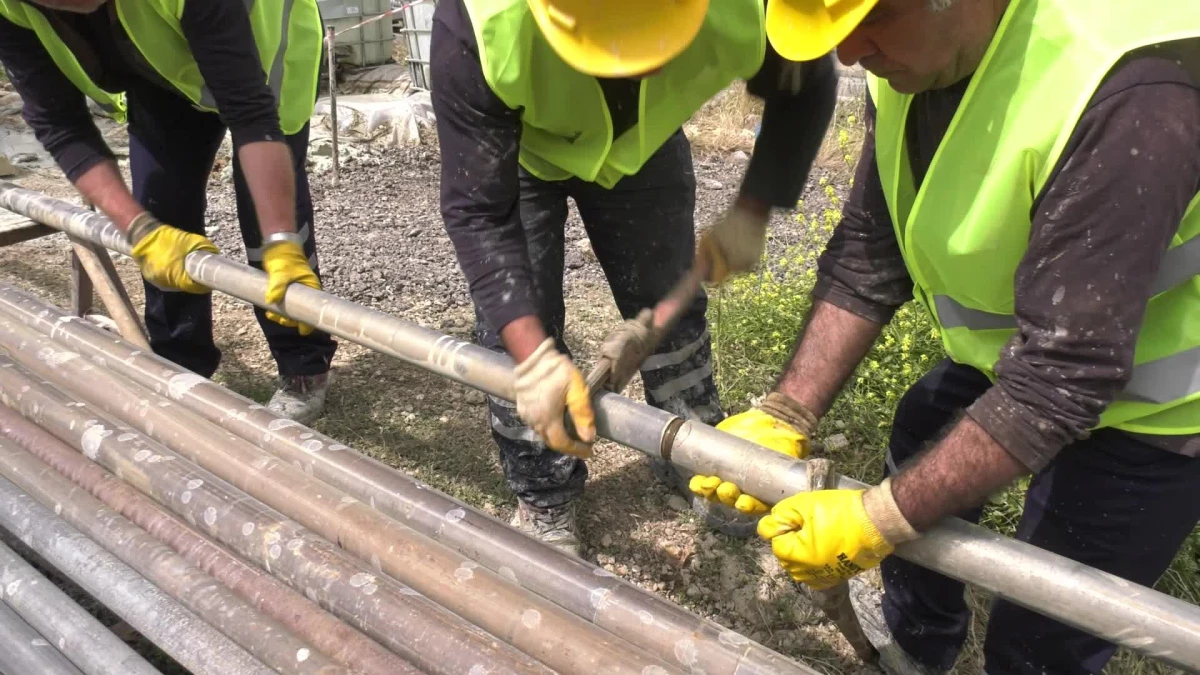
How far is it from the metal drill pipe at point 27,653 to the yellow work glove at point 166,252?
1.04 meters

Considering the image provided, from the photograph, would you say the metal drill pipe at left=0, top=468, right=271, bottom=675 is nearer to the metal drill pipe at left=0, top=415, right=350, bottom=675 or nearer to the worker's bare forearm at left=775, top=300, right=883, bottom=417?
the metal drill pipe at left=0, top=415, right=350, bottom=675

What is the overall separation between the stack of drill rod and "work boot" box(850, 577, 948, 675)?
4.02 feet

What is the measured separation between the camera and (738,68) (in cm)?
223

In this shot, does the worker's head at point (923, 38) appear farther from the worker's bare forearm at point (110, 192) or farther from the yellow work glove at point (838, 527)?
the worker's bare forearm at point (110, 192)

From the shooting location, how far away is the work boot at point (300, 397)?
3676 millimetres

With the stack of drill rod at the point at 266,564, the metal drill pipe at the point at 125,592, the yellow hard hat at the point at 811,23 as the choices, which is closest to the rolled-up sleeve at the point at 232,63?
the stack of drill rod at the point at 266,564

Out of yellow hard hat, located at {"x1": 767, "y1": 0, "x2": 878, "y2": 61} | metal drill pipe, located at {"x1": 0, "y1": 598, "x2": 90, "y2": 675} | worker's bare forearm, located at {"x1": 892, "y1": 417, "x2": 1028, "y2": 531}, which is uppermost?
yellow hard hat, located at {"x1": 767, "y1": 0, "x2": 878, "y2": 61}

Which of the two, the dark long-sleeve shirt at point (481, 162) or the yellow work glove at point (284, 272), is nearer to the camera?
the dark long-sleeve shirt at point (481, 162)

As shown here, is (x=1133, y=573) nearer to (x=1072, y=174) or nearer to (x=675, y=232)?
(x=1072, y=174)

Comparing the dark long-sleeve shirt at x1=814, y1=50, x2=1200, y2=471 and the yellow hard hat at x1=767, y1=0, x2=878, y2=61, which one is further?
the yellow hard hat at x1=767, y1=0, x2=878, y2=61

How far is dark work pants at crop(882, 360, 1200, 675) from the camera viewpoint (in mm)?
1608

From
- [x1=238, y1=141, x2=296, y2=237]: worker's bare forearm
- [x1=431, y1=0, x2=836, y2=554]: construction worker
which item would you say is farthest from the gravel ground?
[x1=238, y1=141, x2=296, y2=237]: worker's bare forearm

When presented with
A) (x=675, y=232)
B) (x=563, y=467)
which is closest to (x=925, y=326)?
(x=675, y=232)

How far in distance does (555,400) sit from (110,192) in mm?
2003
